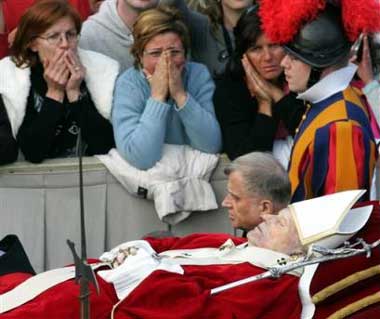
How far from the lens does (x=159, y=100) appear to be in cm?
673

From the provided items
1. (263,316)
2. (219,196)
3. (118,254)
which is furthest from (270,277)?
(219,196)

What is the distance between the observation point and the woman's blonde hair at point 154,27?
266 inches

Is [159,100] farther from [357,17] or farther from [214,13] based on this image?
[357,17]

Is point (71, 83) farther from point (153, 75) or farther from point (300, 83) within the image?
point (300, 83)

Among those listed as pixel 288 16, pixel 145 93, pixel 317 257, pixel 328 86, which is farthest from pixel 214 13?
pixel 317 257

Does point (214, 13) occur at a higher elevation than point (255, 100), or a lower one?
higher

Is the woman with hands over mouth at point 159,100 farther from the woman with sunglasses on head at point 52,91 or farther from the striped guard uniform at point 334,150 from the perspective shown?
the striped guard uniform at point 334,150

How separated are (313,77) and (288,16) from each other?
268mm

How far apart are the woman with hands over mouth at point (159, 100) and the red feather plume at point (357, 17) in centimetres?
117

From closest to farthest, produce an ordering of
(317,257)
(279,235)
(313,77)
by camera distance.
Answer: (317,257) → (279,235) → (313,77)

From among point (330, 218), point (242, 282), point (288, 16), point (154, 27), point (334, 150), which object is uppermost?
point (288, 16)

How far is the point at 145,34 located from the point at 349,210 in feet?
6.23

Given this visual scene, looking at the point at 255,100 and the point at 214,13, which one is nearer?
the point at 255,100

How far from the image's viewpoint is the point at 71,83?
6.80 metres
